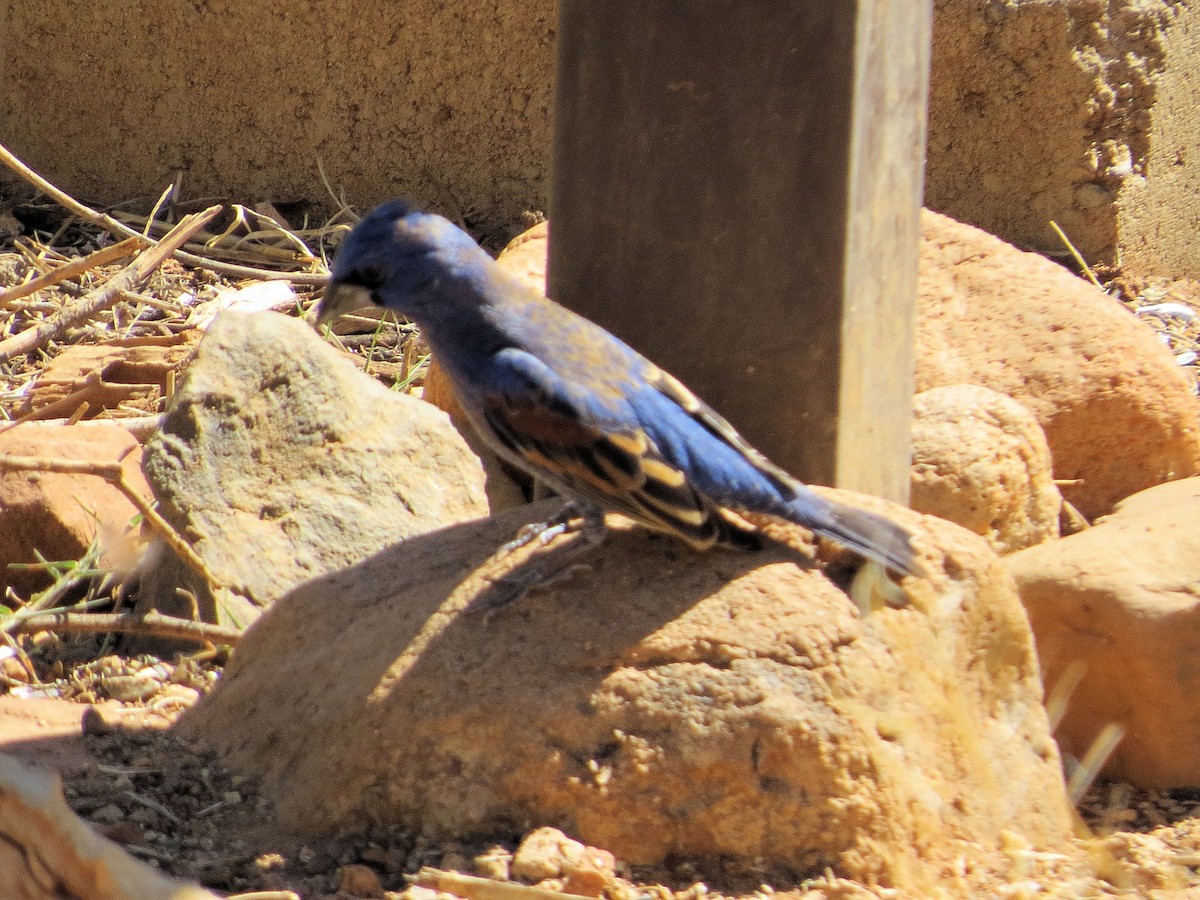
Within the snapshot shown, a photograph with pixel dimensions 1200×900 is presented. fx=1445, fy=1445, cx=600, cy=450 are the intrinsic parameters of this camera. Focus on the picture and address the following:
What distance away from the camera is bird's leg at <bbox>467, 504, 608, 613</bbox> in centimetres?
316

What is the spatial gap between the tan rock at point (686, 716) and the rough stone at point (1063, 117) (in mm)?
3408

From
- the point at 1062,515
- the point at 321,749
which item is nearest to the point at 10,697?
the point at 321,749

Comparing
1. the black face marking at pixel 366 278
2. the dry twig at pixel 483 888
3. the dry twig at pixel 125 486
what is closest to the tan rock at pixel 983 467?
the black face marking at pixel 366 278

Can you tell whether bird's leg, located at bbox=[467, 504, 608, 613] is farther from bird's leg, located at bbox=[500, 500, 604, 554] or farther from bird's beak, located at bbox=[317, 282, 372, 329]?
bird's beak, located at bbox=[317, 282, 372, 329]

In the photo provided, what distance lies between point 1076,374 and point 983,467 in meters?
0.86

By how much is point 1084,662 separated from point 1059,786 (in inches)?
21.9

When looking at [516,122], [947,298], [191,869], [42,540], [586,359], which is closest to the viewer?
[191,869]

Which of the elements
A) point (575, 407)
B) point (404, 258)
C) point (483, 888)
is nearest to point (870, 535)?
point (575, 407)

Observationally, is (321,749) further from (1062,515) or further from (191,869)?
(1062,515)

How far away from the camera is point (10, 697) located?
3.88 metres

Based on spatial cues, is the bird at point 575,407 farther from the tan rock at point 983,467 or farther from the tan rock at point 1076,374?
the tan rock at point 1076,374

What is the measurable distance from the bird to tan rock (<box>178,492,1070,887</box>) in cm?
14

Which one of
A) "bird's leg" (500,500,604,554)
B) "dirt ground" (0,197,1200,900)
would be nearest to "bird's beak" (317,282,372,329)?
"bird's leg" (500,500,604,554)

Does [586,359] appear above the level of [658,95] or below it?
below
